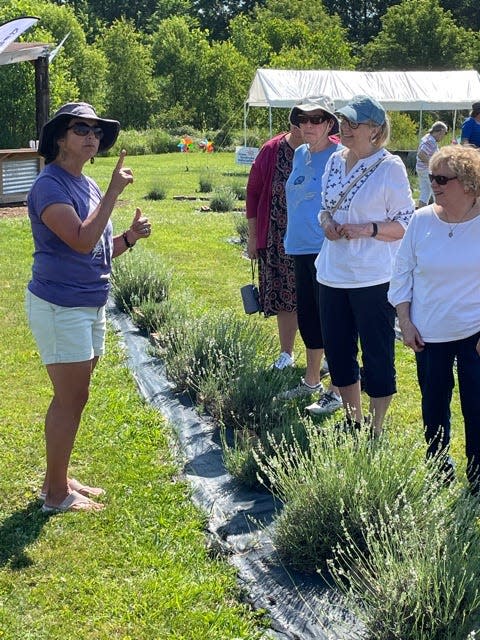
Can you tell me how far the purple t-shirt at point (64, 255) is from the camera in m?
3.31

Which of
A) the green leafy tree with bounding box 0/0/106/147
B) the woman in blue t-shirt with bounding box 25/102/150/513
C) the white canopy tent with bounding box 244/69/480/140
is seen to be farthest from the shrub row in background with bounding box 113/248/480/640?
the white canopy tent with bounding box 244/69/480/140

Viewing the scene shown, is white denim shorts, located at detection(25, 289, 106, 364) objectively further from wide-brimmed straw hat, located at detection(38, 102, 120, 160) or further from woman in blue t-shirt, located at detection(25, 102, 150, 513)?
wide-brimmed straw hat, located at detection(38, 102, 120, 160)

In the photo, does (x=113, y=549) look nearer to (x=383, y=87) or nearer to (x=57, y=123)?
(x=57, y=123)

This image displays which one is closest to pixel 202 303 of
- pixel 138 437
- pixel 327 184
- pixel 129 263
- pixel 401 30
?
pixel 129 263

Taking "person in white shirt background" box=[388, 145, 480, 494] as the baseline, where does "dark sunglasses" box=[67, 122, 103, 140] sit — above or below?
above

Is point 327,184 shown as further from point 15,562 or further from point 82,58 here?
point 82,58

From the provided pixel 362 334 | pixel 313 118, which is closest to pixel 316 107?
pixel 313 118

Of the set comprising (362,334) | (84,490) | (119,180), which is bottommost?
(84,490)

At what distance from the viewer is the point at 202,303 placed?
25.8ft

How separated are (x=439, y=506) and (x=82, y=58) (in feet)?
123

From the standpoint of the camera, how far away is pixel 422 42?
47.4m

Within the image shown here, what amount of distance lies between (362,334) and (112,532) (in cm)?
153

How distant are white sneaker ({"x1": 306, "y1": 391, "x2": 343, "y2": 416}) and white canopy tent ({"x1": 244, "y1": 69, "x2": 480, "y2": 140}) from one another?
18.7 m

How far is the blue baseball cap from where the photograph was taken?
12.4 feet
